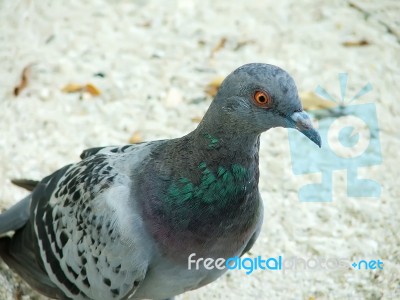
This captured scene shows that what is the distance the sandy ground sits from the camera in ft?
16.2

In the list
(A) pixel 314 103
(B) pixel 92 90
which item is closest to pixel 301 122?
(A) pixel 314 103

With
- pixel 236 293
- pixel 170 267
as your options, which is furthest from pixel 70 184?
pixel 236 293

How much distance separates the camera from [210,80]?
6426 mm

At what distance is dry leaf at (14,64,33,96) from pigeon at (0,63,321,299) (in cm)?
242

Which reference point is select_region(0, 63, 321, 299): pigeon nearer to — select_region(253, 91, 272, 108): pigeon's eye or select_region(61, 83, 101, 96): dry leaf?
select_region(253, 91, 272, 108): pigeon's eye

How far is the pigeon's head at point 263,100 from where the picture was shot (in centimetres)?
324

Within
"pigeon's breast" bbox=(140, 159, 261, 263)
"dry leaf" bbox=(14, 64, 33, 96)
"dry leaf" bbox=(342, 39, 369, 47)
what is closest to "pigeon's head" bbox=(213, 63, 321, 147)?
"pigeon's breast" bbox=(140, 159, 261, 263)

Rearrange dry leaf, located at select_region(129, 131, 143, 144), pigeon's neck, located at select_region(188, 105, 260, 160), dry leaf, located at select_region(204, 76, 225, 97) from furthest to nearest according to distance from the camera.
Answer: dry leaf, located at select_region(204, 76, 225, 97), dry leaf, located at select_region(129, 131, 143, 144), pigeon's neck, located at select_region(188, 105, 260, 160)

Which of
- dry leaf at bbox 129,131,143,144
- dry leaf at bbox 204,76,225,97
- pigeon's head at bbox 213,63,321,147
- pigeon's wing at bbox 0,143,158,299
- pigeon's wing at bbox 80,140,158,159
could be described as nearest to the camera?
pigeon's head at bbox 213,63,321,147

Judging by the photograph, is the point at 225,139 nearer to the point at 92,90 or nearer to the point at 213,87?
the point at 213,87

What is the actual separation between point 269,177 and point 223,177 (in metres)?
2.07

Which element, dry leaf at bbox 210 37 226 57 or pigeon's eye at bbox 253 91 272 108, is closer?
pigeon's eye at bbox 253 91 272 108

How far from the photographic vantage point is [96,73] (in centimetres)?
650

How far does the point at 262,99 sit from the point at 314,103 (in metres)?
2.90
